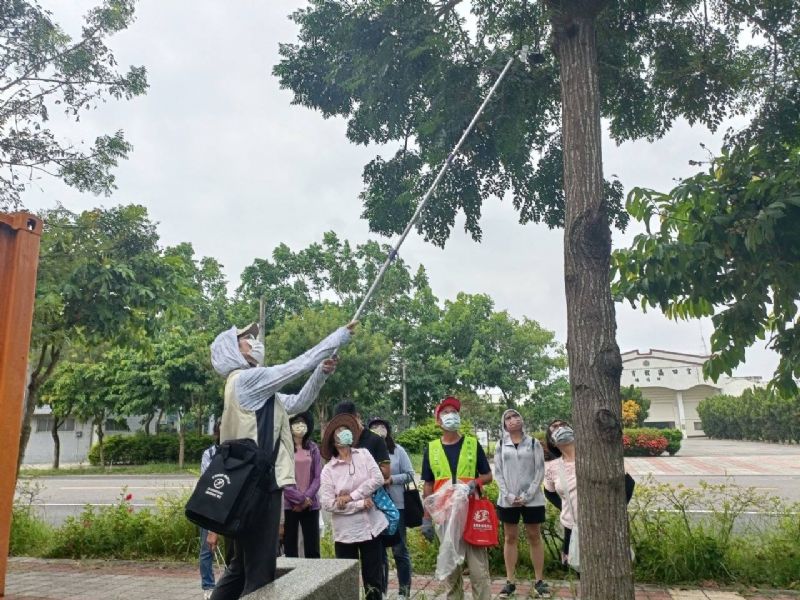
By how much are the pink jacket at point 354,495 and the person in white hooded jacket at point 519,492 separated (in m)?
1.50

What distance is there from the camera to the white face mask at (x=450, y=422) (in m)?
5.52

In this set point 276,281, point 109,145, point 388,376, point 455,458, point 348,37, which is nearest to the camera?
point 348,37

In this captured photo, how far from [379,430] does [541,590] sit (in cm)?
206

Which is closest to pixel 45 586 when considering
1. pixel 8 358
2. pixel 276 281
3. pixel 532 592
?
pixel 532 592

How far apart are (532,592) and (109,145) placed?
7.34 metres

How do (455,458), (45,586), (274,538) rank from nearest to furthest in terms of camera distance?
(274,538), (455,458), (45,586)

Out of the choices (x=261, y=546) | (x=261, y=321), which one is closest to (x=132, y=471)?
(x=261, y=321)

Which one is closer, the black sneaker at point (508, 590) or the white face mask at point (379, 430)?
the black sneaker at point (508, 590)

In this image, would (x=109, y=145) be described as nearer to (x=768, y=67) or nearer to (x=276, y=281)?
(x=768, y=67)

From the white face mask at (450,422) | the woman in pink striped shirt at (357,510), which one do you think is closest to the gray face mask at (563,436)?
the white face mask at (450,422)

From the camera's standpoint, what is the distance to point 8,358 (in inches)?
91.7

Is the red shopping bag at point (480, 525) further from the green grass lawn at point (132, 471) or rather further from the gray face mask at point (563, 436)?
the green grass lawn at point (132, 471)

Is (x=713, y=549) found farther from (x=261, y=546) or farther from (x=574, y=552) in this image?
(x=261, y=546)

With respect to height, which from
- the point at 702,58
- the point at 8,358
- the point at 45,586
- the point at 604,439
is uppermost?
the point at 702,58
